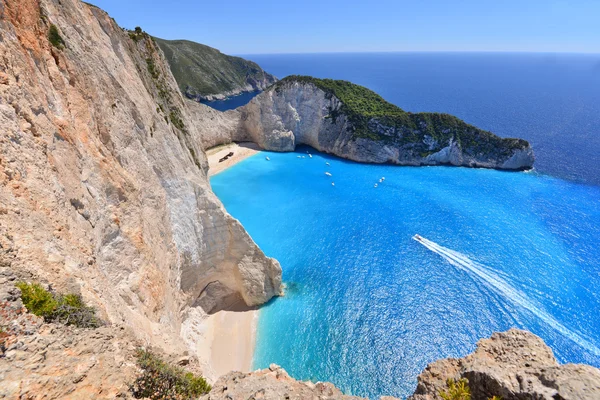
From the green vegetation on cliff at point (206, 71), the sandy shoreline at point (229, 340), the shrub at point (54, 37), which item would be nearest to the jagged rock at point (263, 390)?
the sandy shoreline at point (229, 340)

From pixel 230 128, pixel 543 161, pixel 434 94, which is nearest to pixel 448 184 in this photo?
pixel 543 161

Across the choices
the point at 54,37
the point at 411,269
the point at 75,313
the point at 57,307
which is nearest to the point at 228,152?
the point at 411,269

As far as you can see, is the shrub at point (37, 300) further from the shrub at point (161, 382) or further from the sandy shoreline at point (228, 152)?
the sandy shoreline at point (228, 152)

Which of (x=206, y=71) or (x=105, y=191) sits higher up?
(x=206, y=71)

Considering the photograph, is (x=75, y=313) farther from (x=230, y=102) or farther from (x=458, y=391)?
(x=230, y=102)

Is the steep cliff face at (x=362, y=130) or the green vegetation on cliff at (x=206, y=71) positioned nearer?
the steep cliff face at (x=362, y=130)

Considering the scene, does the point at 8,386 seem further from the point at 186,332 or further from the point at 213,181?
the point at 213,181

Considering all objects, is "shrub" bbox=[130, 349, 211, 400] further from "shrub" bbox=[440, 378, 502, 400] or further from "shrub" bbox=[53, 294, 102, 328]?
"shrub" bbox=[440, 378, 502, 400]
